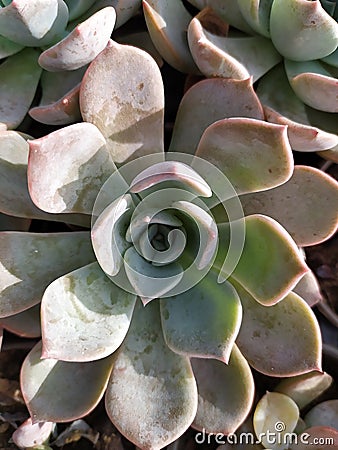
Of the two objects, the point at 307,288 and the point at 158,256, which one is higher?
the point at 158,256

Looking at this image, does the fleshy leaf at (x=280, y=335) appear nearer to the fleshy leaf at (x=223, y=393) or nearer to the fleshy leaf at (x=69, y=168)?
the fleshy leaf at (x=223, y=393)

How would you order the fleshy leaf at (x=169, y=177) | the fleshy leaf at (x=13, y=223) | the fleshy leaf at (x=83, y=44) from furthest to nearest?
the fleshy leaf at (x=13, y=223) < the fleshy leaf at (x=83, y=44) < the fleshy leaf at (x=169, y=177)

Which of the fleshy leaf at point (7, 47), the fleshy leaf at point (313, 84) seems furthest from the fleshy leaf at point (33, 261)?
the fleshy leaf at point (313, 84)

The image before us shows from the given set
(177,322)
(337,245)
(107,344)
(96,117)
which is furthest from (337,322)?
Answer: (96,117)

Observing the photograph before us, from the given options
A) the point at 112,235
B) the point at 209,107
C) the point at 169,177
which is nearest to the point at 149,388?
the point at 112,235

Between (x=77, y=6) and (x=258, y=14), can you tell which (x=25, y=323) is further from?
(x=258, y=14)

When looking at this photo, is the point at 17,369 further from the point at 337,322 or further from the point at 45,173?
the point at 337,322
